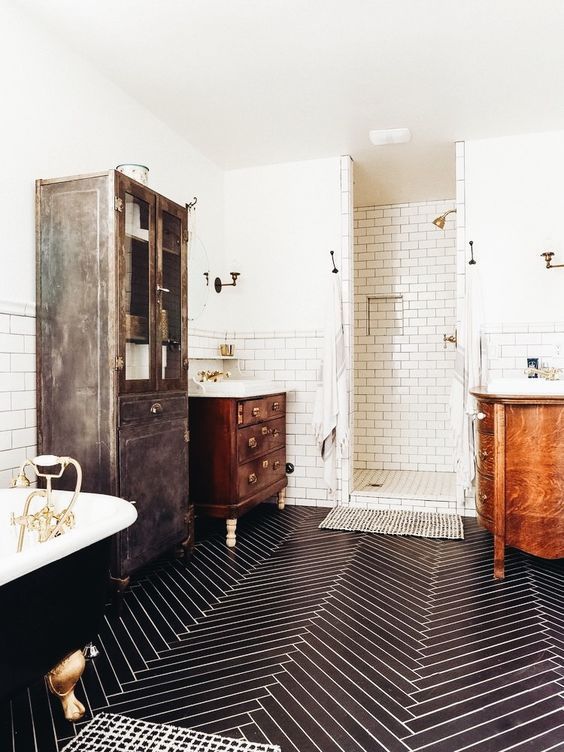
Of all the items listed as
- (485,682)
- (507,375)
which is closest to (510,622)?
(485,682)

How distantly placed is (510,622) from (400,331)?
13.1 ft

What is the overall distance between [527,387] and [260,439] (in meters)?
1.86

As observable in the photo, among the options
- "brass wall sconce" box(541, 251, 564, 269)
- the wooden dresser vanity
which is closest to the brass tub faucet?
the wooden dresser vanity

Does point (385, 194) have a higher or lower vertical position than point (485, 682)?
higher

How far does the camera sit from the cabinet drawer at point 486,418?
3.19 meters

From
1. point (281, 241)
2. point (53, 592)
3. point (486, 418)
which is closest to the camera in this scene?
point (53, 592)

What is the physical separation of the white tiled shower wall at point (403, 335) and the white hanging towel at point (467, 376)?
1701 mm

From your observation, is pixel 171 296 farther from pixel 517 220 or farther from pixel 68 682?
pixel 517 220

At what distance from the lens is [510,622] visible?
2.59 m

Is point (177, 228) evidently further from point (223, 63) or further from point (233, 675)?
point (233, 675)

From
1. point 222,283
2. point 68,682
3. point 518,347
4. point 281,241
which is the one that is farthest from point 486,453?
point 222,283

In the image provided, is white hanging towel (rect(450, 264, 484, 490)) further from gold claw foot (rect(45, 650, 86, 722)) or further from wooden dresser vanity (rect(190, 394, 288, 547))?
gold claw foot (rect(45, 650, 86, 722))

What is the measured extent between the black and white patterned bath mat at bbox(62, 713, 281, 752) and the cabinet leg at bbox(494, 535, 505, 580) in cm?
181

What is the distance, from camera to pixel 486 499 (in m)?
3.27
